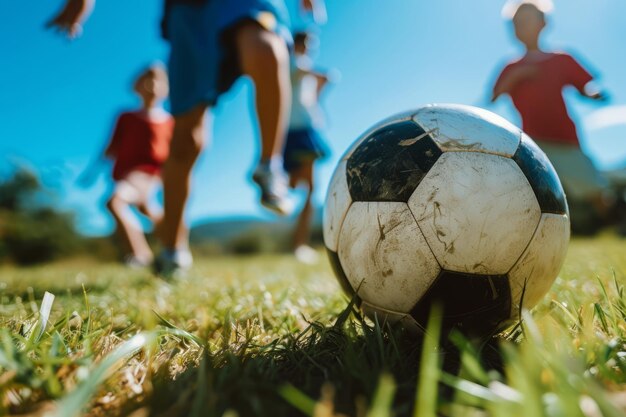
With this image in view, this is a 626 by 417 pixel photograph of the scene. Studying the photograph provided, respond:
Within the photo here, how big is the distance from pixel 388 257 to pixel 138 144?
20.9ft

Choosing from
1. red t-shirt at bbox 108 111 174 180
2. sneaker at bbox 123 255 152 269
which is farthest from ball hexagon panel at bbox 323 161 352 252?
red t-shirt at bbox 108 111 174 180

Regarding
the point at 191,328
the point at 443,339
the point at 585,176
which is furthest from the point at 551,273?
the point at 585,176

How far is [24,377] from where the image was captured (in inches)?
31.0

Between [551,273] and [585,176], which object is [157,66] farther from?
[551,273]

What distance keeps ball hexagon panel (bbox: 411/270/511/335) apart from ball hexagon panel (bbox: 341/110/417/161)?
552mm

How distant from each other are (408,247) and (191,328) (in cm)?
88

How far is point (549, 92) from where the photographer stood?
221 inches

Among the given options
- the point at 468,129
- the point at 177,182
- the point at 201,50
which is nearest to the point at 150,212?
the point at 177,182

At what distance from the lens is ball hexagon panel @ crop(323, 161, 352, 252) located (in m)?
1.39

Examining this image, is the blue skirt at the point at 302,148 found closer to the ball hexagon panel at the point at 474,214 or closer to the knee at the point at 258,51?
the knee at the point at 258,51

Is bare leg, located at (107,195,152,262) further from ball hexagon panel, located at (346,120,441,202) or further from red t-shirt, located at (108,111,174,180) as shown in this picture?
ball hexagon panel, located at (346,120,441,202)

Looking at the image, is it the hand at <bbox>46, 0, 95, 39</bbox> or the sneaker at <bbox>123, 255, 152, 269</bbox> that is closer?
the hand at <bbox>46, 0, 95, 39</bbox>

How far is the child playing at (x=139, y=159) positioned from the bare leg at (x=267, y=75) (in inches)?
137

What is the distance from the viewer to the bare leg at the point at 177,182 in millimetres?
3496
